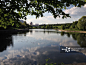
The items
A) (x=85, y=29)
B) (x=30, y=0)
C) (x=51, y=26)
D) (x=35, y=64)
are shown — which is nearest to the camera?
(x=30, y=0)

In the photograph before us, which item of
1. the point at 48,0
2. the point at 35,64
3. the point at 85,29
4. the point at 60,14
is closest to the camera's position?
the point at 48,0

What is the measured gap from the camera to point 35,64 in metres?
7.01

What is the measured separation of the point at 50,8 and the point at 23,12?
2.55 meters

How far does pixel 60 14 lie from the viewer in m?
5.16

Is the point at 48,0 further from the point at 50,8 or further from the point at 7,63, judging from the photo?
the point at 7,63

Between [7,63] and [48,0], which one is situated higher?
[48,0]

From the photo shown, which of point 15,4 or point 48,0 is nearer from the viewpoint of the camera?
point 48,0

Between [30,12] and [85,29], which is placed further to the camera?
[85,29]

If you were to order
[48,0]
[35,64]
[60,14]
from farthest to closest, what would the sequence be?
[35,64] < [60,14] < [48,0]

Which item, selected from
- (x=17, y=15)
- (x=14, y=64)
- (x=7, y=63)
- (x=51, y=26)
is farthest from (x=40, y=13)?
(x=51, y=26)

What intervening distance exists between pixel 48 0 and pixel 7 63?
6843 mm

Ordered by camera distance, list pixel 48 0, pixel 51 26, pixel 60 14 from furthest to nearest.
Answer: pixel 51 26 → pixel 60 14 → pixel 48 0

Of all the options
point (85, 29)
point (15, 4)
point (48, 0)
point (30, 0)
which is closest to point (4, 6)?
point (15, 4)

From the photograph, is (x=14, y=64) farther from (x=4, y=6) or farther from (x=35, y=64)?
(x=4, y=6)
